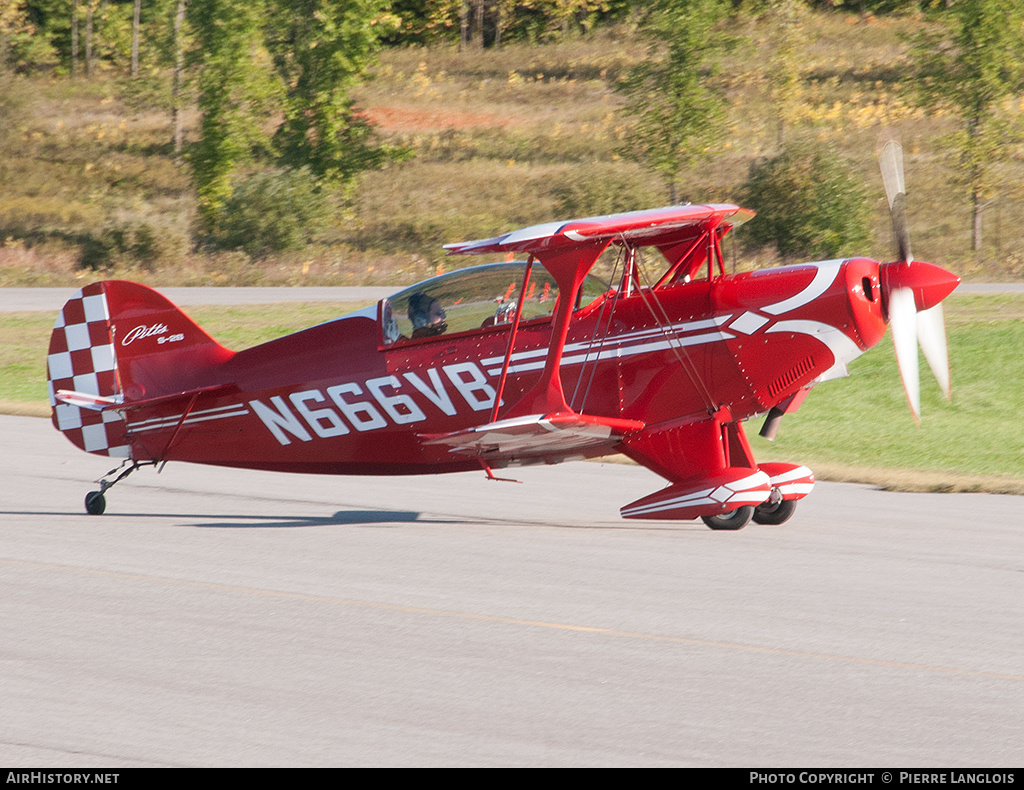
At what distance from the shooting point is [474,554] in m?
8.33

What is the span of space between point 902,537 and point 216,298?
2234 cm

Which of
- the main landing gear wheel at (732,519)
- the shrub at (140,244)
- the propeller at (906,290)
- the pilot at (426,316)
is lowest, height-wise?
the shrub at (140,244)

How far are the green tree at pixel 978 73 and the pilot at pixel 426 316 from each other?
25.1 metres

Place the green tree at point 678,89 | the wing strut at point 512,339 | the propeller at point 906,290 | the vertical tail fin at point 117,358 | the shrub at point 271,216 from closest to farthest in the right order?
the propeller at point 906,290
the wing strut at point 512,339
the vertical tail fin at point 117,358
the green tree at point 678,89
the shrub at point 271,216

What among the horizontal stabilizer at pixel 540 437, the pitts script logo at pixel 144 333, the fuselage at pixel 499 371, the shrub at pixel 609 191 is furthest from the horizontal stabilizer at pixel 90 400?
the shrub at pixel 609 191

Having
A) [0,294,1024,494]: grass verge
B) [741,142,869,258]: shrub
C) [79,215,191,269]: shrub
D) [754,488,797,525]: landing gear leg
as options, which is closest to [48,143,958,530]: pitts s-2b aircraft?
[754,488,797,525]: landing gear leg

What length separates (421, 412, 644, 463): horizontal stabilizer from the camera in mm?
8172

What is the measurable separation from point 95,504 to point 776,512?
235 inches

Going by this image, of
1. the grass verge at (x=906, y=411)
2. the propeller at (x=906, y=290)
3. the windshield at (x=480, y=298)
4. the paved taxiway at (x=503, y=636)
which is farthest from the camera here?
the grass verge at (x=906, y=411)

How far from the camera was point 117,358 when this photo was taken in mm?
10258

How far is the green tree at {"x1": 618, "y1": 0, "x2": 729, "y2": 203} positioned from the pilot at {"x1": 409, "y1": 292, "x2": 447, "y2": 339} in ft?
74.2

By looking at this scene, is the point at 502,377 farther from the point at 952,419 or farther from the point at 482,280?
the point at 952,419

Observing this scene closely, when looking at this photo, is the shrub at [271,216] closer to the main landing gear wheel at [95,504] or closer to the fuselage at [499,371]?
the main landing gear wheel at [95,504]

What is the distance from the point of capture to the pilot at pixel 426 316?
9.44m
